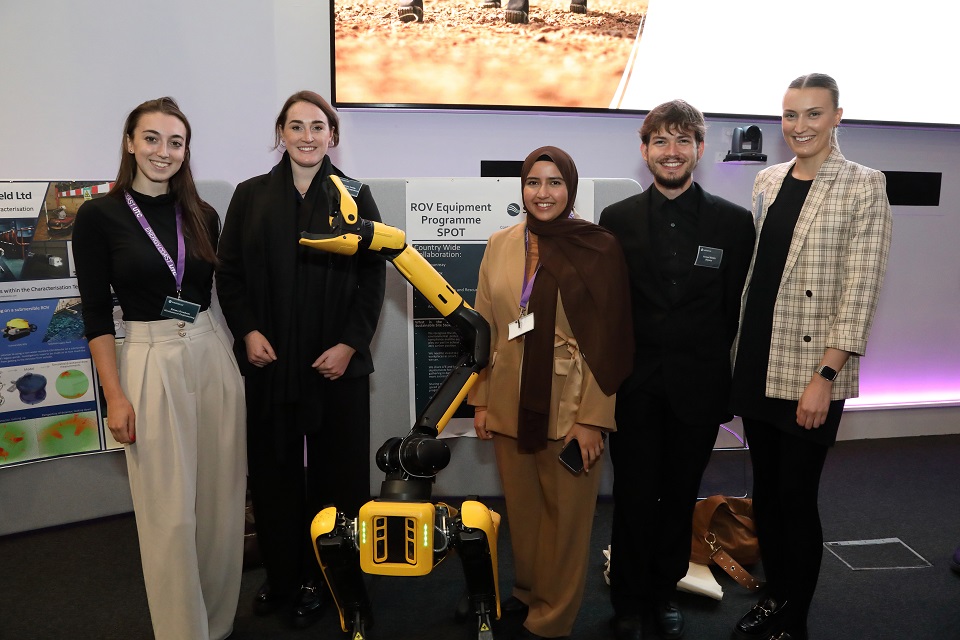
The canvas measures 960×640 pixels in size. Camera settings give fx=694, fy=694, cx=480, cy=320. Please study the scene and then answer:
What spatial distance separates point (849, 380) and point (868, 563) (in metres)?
1.28

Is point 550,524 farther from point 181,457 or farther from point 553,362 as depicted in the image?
point 181,457

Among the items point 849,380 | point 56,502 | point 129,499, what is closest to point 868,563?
point 849,380

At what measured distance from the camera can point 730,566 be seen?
2689 mm

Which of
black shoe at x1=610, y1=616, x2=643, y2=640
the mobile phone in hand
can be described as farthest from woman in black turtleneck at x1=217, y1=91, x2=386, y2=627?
black shoe at x1=610, y1=616, x2=643, y2=640

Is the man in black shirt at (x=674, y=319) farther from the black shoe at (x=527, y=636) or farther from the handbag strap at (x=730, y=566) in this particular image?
the handbag strap at (x=730, y=566)

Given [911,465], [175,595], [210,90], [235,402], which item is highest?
[210,90]

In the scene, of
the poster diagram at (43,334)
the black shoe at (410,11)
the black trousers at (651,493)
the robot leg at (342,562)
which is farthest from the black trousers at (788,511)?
the poster diagram at (43,334)

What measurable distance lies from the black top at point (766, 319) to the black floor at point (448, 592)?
2.74 feet

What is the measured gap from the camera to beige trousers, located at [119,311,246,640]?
6.61ft

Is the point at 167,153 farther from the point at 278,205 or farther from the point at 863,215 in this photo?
the point at 863,215

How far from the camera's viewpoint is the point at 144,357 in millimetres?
2012

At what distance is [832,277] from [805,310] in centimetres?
12

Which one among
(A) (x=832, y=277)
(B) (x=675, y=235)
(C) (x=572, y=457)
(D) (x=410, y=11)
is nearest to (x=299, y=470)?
(C) (x=572, y=457)

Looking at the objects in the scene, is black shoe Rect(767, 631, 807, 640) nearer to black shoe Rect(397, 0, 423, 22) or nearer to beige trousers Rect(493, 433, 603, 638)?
beige trousers Rect(493, 433, 603, 638)
